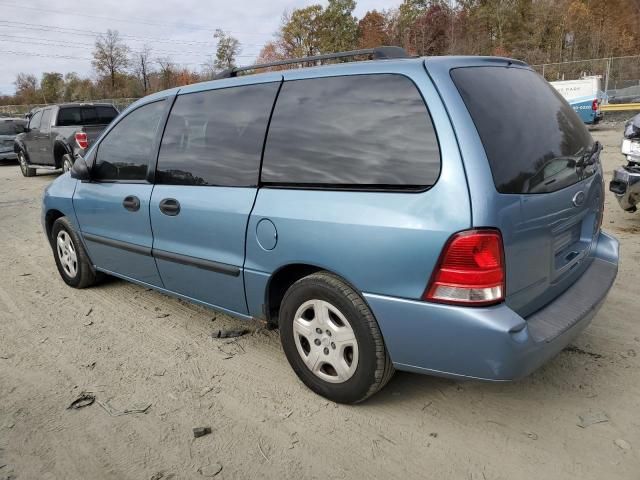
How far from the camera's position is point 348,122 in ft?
8.48

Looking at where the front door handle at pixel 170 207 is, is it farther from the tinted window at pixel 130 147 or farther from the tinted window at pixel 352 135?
the tinted window at pixel 352 135

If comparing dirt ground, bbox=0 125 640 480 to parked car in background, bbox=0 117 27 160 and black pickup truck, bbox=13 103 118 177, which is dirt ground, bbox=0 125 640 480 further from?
parked car in background, bbox=0 117 27 160

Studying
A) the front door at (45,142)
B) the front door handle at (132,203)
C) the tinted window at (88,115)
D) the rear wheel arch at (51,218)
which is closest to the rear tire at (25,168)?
the front door at (45,142)

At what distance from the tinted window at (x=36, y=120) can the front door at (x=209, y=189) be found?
38.4 feet

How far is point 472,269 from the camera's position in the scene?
2178 mm

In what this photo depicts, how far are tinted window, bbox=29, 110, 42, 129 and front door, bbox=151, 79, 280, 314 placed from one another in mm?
11718

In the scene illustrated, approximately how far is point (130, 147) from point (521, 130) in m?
2.82

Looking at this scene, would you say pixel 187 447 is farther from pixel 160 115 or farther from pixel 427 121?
pixel 160 115

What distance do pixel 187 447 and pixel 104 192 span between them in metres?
2.31

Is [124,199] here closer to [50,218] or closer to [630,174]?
[50,218]

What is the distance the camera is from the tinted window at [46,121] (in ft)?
41.2

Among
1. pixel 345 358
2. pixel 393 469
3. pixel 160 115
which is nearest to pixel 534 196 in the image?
pixel 345 358

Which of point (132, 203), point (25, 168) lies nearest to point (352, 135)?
point (132, 203)

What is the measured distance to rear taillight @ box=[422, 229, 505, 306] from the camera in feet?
7.09
